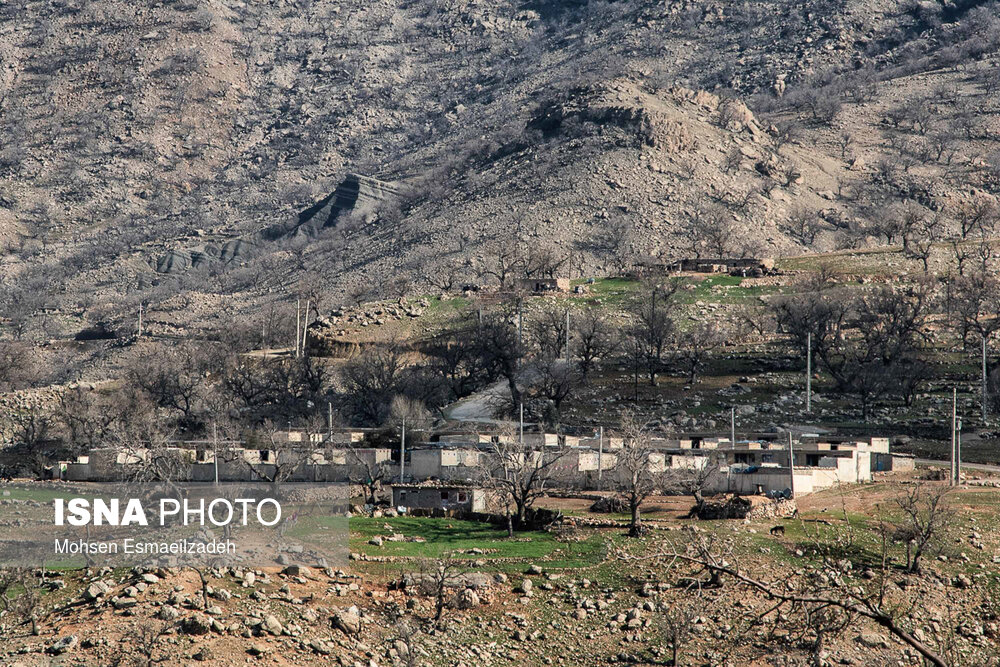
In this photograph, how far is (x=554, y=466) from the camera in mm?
56125

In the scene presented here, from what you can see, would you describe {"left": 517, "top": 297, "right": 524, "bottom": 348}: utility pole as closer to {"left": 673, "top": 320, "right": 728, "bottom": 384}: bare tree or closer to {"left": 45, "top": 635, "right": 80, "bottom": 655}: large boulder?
{"left": 673, "top": 320, "right": 728, "bottom": 384}: bare tree

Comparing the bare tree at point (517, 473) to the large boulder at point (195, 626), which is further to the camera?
the bare tree at point (517, 473)

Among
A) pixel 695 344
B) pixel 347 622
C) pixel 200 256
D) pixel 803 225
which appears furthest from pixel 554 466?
pixel 200 256

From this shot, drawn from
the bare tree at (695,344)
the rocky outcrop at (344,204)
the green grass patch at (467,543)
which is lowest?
the green grass patch at (467,543)

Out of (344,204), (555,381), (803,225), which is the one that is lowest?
(555,381)

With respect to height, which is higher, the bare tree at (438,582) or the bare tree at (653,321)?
the bare tree at (653,321)

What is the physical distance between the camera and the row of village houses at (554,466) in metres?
54.0

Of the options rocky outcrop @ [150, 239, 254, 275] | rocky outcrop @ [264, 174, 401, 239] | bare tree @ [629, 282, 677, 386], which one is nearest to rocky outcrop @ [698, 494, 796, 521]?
bare tree @ [629, 282, 677, 386]

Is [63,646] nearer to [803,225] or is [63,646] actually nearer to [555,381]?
[555,381]

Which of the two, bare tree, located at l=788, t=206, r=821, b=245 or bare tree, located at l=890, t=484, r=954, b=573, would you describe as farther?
bare tree, located at l=788, t=206, r=821, b=245

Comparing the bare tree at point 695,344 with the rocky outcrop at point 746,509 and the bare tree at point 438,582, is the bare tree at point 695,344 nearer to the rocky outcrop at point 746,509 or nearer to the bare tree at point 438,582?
the rocky outcrop at point 746,509

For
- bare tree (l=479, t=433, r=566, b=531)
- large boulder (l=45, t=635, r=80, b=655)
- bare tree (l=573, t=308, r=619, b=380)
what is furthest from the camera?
bare tree (l=573, t=308, r=619, b=380)

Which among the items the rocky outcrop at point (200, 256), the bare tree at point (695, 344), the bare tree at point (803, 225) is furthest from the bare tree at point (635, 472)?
the rocky outcrop at point (200, 256)

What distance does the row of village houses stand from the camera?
54.0 m
